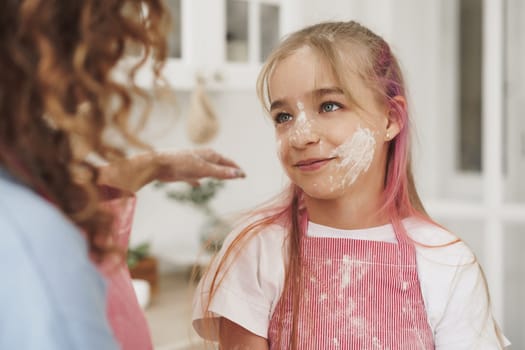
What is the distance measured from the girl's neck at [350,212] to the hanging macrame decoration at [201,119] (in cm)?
107

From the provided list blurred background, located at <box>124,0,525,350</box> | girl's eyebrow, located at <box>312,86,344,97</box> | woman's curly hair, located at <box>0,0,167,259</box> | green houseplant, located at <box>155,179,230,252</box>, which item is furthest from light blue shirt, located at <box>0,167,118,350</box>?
green houseplant, located at <box>155,179,230,252</box>

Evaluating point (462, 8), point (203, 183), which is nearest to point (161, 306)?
point (203, 183)

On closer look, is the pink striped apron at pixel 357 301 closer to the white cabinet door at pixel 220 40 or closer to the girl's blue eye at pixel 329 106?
the girl's blue eye at pixel 329 106

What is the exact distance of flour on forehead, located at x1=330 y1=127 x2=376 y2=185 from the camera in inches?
38.5

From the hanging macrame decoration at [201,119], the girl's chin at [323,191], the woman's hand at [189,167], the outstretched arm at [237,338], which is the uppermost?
the hanging macrame decoration at [201,119]

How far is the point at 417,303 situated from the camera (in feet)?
3.10

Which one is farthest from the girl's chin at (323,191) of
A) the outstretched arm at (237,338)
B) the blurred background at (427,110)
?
the blurred background at (427,110)

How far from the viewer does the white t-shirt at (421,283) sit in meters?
0.93

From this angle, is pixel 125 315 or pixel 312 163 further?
pixel 312 163

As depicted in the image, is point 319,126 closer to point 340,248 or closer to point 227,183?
point 340,248

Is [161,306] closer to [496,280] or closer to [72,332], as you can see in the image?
[496,280]

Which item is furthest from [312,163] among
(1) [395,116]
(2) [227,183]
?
(2) [227,183]

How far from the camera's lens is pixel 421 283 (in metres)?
0.96

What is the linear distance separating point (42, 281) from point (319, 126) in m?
0.58
